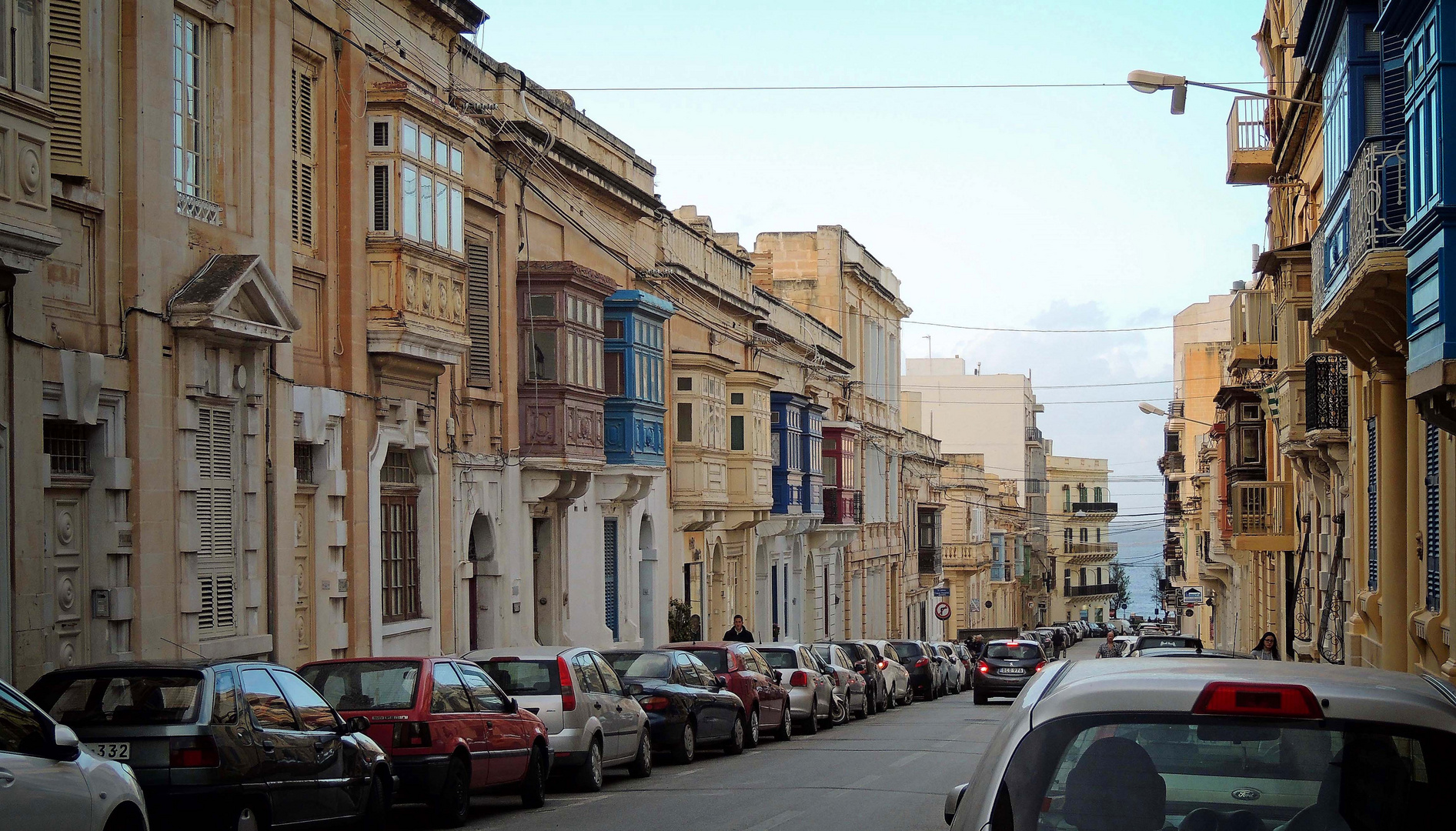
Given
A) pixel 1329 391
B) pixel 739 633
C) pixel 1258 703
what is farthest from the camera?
pixel 739 633

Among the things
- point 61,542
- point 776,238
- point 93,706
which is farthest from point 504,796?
point 776,238

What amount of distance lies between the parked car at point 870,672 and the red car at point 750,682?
7.52m

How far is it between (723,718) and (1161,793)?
1733 centimetres

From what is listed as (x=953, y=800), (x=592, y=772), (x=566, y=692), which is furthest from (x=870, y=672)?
(x=953, y=800)

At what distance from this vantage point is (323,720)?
1251cm

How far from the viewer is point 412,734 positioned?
14.1 metres

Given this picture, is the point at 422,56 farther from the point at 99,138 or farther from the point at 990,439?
the point at 990,439

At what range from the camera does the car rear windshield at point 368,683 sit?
47.3 feet

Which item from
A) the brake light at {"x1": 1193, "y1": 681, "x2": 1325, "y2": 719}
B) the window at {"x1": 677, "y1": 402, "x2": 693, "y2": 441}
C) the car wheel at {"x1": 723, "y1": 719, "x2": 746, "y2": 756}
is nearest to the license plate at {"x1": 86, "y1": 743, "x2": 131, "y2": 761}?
the brake light at {"x1": 1193, "y1": 681, "x2": 1325, "y2": 719}

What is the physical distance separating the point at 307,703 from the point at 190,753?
170cm

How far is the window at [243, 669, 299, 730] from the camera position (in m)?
11.6

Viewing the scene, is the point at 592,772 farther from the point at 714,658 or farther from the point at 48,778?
the point at 48,778

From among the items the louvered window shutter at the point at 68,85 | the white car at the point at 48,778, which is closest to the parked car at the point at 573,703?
the louvered window shutter at the point at 68,85

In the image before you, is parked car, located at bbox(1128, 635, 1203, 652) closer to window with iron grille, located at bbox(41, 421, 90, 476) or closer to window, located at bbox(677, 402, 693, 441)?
window, located at bbox(677, 402, 693, 441)
